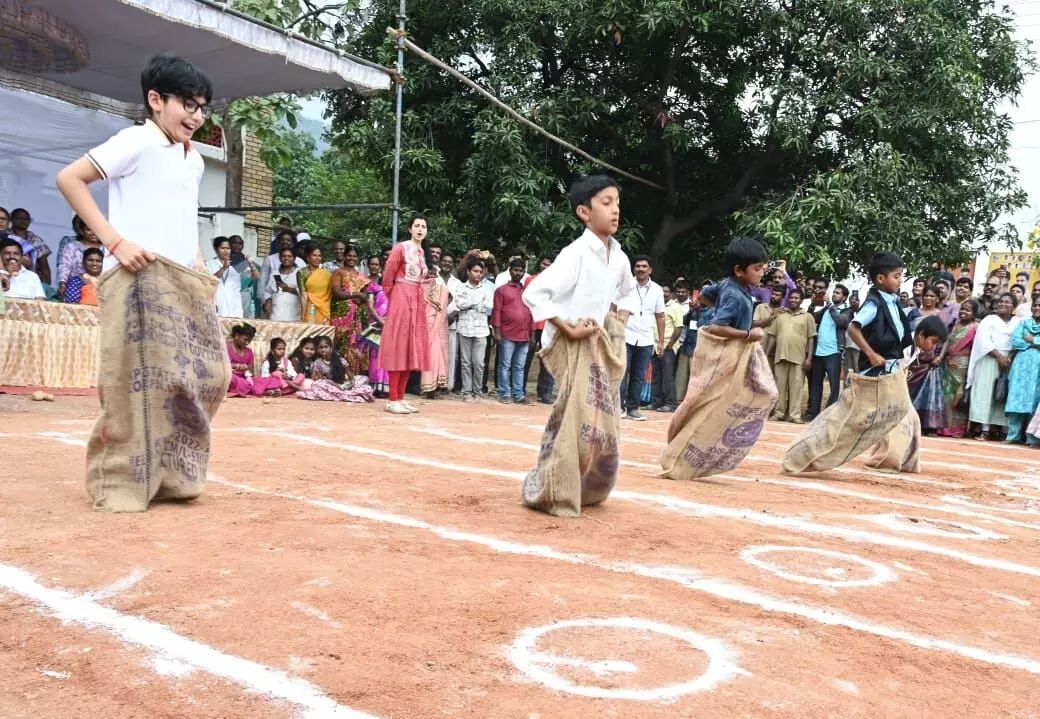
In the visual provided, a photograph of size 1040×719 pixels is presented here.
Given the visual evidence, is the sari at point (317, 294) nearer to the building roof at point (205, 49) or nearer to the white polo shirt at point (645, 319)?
the building roof at point (205, 49)

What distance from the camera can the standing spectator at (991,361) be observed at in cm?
1134

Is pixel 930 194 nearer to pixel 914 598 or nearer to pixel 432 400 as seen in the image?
pixel 432 400

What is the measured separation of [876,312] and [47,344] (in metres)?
7.65

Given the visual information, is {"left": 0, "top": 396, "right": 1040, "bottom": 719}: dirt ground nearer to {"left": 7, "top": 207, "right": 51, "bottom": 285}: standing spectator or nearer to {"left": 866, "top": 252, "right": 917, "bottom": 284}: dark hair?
{"left": 866, "top": 252, "right": 917, "bottom": 284}: dark hair

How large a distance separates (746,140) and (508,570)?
14618 millimetres

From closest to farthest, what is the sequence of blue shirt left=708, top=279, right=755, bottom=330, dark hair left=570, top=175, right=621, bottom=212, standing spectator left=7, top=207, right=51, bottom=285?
dark hair left=570, top=175, right=621, bottom=212
blue shirt left=708, top=279, right=755, bottom=330
standing spectator left=7, top=207, right=51, bottom=285

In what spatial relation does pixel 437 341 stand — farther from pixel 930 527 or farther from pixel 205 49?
pixel 930 527

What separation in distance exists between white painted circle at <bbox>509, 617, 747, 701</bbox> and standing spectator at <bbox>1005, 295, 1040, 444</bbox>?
377 inches

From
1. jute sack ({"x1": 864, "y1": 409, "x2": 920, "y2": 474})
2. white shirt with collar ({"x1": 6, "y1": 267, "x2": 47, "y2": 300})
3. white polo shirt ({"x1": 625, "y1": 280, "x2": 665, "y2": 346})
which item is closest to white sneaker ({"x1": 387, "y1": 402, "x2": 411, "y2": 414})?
white polo shirt ({"x1": 625, "y1": 280, "x2": 665, "y2": 346})

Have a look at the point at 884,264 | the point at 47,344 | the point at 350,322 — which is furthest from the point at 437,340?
the point at 884,264

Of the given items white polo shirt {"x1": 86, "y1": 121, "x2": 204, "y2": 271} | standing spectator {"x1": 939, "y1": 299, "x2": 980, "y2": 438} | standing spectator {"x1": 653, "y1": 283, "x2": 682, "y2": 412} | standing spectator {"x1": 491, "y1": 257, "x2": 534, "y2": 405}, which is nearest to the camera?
white polo shirt {"x1": 86, "y1": 121, "x2": 204, "y2": 271}

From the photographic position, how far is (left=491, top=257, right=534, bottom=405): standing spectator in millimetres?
12836

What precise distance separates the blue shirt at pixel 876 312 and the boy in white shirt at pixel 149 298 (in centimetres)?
448

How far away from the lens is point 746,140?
16828 millimetres
